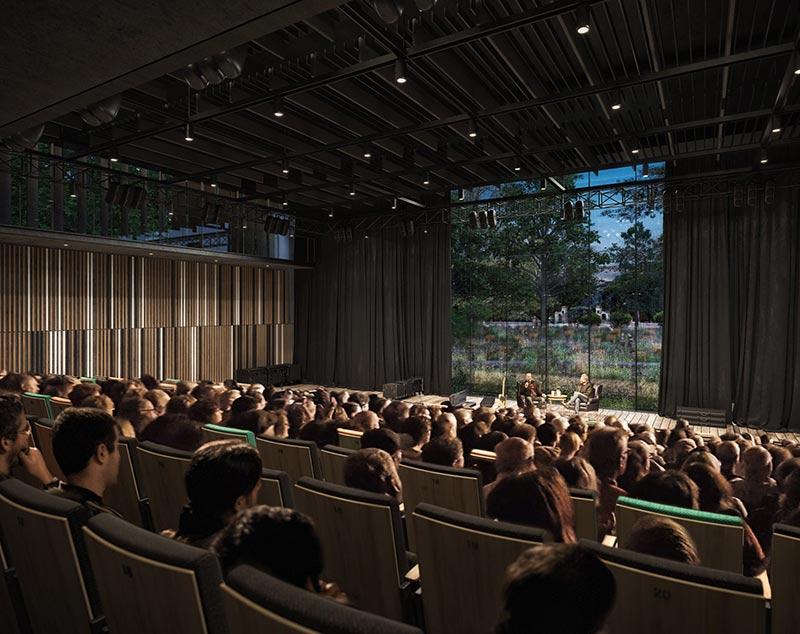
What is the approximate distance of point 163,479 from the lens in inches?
115

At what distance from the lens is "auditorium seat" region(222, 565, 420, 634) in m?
0.95

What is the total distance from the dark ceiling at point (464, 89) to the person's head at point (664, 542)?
3008 millimetres

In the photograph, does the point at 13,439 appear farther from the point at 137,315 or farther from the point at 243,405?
the point at 137,315

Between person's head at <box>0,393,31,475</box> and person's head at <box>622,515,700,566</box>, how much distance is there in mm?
2835

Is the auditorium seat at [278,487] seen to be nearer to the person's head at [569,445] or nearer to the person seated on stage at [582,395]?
the person's head at [569,445]

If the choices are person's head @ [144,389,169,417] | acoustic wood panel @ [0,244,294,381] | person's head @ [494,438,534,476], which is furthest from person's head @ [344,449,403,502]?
acoustic wood panel @ [0,244,294,381]

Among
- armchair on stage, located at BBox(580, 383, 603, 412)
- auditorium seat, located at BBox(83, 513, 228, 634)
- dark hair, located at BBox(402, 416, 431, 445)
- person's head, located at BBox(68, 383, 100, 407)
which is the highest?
auditorium seat, located at BBox(83, 513, 228, 634)

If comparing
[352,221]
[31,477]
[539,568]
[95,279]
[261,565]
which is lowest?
[31,477]

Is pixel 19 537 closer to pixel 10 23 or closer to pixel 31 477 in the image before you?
pixel 31 477

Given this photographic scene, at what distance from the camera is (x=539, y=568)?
1.01 m

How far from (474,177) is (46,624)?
12522 mm

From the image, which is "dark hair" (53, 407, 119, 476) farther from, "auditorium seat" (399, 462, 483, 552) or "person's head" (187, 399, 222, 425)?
"person's head" (187, 399, 222, 425)

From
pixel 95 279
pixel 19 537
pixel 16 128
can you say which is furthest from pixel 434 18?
pixel 95 279

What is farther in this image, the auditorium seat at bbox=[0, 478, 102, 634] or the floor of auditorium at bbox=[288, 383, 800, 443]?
the floor of auditorium at bbox=[288, 383, 800, 443]
